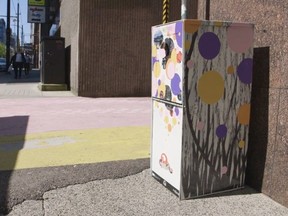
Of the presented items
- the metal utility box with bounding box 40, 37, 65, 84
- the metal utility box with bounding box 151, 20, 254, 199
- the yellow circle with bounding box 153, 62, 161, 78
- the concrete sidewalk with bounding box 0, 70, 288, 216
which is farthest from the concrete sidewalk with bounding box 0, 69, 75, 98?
the metal utility box with bounding box 151, 20, 254, 199

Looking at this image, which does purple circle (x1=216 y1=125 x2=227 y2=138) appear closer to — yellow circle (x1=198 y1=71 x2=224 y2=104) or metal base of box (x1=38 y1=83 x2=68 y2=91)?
yellow circle (x1=198 y1=71 x2=224 y2=104)

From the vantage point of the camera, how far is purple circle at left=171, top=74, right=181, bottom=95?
4469mm

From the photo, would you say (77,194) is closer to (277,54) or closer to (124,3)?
(277,54)

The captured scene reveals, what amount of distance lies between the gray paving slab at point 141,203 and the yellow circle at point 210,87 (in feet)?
3.40

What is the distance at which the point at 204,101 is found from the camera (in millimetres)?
4523

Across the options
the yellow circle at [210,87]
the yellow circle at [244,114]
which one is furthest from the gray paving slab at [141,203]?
the yellow circle at [210,87]

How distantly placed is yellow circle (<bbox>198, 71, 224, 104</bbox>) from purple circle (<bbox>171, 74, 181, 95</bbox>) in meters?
0.21

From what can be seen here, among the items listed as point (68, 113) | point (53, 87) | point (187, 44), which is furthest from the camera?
point (53, 87)

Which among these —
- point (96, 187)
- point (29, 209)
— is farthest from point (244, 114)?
point (29, 209)

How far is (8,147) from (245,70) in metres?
4.14

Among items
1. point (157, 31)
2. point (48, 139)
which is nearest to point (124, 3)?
point (48, 139)

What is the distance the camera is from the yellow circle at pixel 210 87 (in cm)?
450

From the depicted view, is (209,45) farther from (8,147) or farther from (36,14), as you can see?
(36,14)

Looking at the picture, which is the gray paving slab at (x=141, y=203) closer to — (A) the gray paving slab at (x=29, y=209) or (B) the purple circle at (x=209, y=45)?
(A) the gray paving slab at (x=29, y=209)
